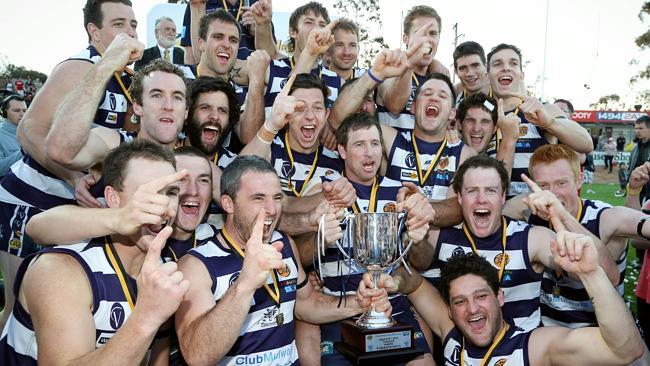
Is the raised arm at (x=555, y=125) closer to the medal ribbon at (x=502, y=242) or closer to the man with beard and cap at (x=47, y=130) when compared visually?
the medal ribbon at (x=502, y=242)

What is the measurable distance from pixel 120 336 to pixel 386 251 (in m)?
1.77

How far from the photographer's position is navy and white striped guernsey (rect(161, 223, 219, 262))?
373 centimetres

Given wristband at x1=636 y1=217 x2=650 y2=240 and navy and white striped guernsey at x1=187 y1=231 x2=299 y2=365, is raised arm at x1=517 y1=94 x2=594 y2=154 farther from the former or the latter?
navy and white striped guernsey at x1=187 y1=231 x2=299 y2=365

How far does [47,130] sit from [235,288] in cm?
216

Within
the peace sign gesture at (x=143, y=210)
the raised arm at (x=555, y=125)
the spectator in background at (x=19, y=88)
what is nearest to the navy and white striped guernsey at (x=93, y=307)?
the peace sign gesture at (x=143, y=210)

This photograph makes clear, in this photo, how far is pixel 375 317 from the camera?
11.9 feet

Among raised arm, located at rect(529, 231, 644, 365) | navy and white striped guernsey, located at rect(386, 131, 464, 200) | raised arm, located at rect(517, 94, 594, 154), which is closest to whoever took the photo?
raised arm, located at rect(529, 231, 644, 365)

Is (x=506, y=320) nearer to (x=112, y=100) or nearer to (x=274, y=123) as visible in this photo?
(x=274, y=123)

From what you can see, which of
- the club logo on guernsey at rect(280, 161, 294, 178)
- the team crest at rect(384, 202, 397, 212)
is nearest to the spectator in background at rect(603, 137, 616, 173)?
the team crest at rect(384, 202, 397, 212)

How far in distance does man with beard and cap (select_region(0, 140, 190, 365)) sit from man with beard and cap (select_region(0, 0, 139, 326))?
3.89 ft

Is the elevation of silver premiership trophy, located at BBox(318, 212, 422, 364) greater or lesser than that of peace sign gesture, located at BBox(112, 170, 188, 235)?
lesser

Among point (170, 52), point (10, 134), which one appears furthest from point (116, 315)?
point (170, 52)

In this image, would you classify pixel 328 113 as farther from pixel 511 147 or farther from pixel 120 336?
pixel 120 336

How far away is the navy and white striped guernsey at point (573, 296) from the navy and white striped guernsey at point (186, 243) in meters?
2.68
